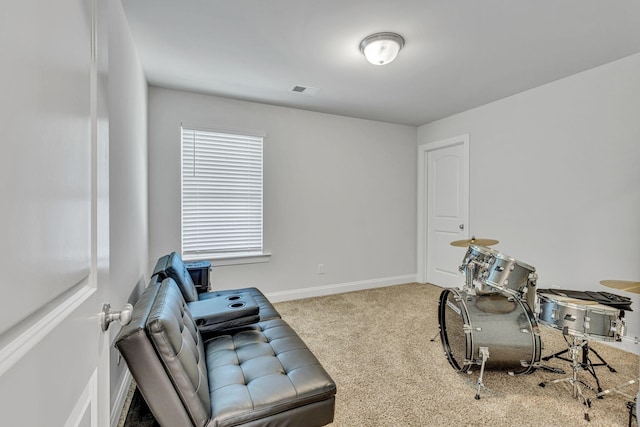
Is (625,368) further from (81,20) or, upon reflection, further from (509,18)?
(81,20)

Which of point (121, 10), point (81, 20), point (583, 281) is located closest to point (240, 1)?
point (121, 10)

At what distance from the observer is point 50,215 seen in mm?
463

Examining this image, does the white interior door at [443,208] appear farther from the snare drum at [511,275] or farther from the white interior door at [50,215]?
the white interior door at [50,215]

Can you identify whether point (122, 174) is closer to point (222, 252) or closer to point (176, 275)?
point (176, 275)

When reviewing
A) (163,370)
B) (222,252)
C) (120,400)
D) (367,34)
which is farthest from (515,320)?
(222,252)

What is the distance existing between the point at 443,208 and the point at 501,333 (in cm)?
259

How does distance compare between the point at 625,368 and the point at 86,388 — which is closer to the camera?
the point at 86,388

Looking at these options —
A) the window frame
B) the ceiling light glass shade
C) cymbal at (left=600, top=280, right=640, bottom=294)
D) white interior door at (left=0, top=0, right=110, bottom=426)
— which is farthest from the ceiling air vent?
cymbal at (left=600, top=280, right=640, bottom=294)

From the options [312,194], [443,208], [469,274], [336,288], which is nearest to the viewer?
[469,274]

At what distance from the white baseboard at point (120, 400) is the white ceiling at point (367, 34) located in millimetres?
2401

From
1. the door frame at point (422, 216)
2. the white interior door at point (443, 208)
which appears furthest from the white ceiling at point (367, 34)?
the door frame at point (422, 216)

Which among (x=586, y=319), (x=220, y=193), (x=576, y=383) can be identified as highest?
(x=220, y=193)

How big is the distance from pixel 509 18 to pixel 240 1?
1802mm

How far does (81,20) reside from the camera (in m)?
0.61
